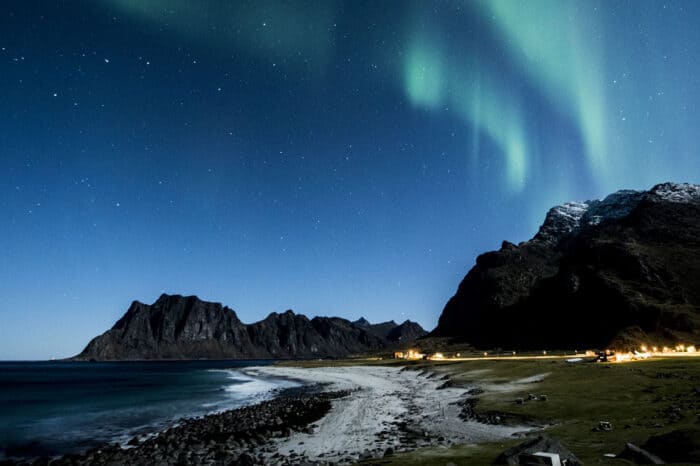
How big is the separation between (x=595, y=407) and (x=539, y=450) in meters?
18.5

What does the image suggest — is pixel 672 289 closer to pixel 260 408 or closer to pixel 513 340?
pixel 513 340

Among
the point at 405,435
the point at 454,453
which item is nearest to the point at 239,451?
the point at 405,435

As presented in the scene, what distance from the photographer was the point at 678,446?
16234 millimetres

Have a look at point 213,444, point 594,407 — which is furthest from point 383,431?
point 594,407

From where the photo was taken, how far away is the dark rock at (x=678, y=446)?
1557 cm

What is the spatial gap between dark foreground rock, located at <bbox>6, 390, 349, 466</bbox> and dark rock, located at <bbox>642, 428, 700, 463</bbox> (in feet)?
63.3

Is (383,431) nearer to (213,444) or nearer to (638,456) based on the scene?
(213,444)

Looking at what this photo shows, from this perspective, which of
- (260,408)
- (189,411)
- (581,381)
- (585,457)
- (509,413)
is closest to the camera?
(585,457)

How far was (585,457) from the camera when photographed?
18812 mm

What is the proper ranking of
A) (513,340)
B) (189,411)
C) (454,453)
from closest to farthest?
(454,453), (189,411), (513,340)

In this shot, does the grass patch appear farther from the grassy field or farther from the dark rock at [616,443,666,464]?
the dark rock at [616,443,666,464]

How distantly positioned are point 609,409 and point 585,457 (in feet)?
47.3

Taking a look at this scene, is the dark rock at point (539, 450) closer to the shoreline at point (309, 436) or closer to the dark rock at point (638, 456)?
the dark rock at point (638, 456)

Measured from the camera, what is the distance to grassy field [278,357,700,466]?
2092 centimetres
